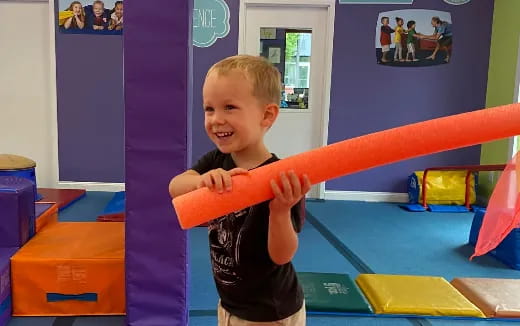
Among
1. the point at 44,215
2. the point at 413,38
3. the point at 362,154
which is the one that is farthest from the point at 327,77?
the point at 362,154

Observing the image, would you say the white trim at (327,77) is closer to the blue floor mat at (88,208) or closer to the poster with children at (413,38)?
the poster with children at (413,38)

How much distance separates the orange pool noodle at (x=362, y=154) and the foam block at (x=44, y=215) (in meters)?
2.52

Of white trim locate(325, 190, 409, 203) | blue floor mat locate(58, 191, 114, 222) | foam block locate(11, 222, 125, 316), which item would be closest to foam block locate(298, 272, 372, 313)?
foam block locate(11, 222, 125, 316)

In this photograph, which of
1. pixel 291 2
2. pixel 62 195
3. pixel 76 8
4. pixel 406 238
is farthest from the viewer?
pixel 291 2

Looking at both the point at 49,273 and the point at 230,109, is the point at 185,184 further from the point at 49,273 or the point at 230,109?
the point at 49,273

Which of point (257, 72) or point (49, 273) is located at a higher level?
point (257, 72)

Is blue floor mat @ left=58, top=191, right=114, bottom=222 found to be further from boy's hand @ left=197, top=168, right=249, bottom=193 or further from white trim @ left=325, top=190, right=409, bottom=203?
boy's hand @ left=197, top=168, right=249, bottom=193

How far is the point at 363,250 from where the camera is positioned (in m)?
4.14

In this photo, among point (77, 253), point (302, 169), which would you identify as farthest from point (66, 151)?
point (302, 169)

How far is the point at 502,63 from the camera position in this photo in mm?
5906

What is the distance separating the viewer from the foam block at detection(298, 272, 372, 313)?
2867 millimetres

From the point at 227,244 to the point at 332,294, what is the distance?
1853 millimetres

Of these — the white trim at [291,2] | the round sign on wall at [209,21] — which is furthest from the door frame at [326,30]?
the round sign on wall at [209,21]

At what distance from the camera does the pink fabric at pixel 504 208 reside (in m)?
1.39
